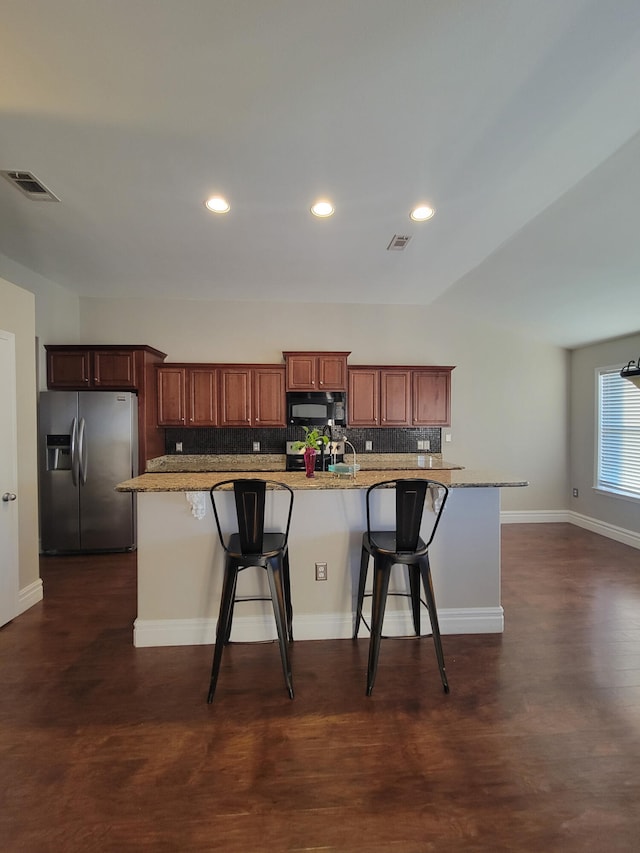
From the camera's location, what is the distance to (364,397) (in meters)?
4.76

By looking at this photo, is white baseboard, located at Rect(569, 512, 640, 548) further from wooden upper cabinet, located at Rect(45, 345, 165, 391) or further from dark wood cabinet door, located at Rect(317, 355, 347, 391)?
wooden upper cabinet, located at Rect(45, 345, 165, 391)

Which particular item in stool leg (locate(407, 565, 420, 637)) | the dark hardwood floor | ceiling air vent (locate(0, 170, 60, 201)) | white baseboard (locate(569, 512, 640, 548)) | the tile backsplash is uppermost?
ceiling air vent (locate(0, 170, 60, 201))

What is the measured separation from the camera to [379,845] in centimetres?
127

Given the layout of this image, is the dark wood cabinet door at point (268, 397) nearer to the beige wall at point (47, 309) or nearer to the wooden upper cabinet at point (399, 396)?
the wooden upper cabinet at point (399, 396)

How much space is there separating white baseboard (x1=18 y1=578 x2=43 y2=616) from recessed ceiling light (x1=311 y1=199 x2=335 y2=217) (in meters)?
3.66

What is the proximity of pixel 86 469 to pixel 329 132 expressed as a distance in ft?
12.6

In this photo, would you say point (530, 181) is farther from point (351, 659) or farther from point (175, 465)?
point (175, 465)

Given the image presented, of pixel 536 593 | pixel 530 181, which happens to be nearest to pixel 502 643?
pixel 536 593

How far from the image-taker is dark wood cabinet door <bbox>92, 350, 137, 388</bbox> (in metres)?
4.23

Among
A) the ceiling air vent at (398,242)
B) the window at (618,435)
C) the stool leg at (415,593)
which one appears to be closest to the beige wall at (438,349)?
the window at (618,435)

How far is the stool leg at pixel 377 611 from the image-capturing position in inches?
77.2

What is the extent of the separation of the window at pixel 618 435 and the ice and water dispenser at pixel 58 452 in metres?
6.45

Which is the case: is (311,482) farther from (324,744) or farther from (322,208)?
(322,208)

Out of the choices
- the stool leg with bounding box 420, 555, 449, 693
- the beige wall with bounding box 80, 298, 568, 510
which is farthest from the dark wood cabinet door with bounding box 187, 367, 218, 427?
the stool leg with bounding box 420, 555, 449, 693
